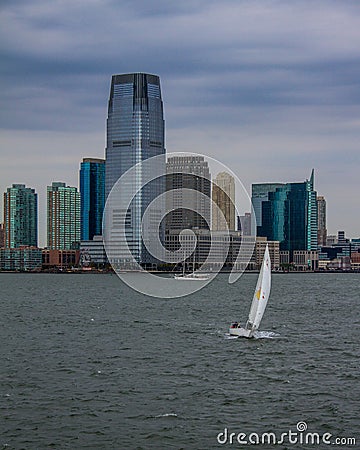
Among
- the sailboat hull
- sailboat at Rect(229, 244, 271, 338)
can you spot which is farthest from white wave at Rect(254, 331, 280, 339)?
the sailboat hull

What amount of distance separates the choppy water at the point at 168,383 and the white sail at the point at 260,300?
4.29 feet

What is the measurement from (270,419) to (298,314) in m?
48.0

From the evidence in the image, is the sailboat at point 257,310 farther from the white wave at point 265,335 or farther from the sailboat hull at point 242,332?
the white wave at point 265,335

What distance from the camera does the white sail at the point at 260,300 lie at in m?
56.3

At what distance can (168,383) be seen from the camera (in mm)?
38312

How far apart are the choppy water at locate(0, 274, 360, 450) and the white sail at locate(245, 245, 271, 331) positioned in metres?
1.31

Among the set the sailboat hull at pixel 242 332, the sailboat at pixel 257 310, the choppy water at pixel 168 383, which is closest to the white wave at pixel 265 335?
the choppy water at pixel 168 383

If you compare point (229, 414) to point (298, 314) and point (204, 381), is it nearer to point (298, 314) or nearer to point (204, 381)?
point (204, 381)

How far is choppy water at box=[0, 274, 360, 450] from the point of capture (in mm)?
29953

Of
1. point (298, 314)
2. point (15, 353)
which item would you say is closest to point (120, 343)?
point (15, 353)

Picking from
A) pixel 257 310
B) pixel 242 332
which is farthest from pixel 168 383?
pixel 257 310

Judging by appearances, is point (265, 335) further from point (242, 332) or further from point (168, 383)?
point (168, 383)

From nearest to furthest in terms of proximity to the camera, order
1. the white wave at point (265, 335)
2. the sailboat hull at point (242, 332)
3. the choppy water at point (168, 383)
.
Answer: the choppy water at point (168, 383) → the sailboat hull at point (242, 332) → the white wave at point (265, 335)

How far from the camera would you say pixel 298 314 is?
78812 mm
